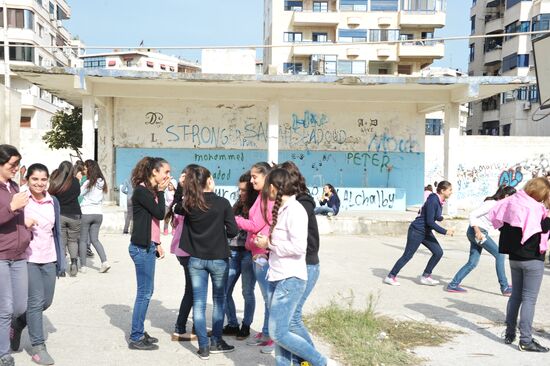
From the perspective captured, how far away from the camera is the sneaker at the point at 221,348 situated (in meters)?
4.91

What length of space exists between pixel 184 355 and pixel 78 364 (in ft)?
2.94

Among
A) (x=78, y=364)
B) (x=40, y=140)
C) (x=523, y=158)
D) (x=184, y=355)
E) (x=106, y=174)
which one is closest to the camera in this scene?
(x=78, y=364)

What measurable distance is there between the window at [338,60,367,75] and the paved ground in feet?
140

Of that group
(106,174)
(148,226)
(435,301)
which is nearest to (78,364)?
(148,226)

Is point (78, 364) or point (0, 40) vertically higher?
point (0, 40)

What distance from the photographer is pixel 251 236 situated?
500 cm

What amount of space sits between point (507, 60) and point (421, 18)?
382 inches

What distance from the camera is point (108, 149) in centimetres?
1617

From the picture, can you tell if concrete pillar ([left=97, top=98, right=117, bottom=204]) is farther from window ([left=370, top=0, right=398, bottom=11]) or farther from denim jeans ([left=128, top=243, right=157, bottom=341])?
window ([left=370, top=0, right=398, bottom=11])

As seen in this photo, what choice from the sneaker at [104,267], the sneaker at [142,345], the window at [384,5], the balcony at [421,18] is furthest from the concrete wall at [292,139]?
the window at [384,5]

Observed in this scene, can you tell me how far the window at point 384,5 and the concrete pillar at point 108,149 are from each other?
140 ft

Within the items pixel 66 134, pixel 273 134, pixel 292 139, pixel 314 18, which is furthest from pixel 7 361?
pixel 314 18

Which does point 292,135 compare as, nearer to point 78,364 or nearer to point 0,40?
point 78,364

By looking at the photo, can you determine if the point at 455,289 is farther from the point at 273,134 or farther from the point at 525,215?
the point at 273,134
